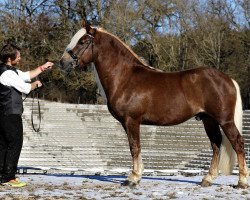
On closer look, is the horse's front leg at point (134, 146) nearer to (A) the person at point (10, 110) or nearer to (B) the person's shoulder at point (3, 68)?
(A) the person at point (10, 110)

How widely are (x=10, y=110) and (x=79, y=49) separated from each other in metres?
1.20

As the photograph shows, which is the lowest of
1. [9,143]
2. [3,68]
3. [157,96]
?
[9,143]

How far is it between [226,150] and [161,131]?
3.70 meters

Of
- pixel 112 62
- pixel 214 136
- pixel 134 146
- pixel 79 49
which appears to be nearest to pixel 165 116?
pixel 134 146

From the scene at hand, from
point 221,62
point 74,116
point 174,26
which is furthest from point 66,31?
point 74,116

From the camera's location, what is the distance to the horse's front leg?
20.9 feet

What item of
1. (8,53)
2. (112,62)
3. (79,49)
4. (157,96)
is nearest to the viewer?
(8,53)

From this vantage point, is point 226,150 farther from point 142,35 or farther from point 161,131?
point 142,35

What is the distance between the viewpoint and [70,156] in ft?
32.0

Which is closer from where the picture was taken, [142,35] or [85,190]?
[85,190]

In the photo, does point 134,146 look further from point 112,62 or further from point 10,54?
point 10,54

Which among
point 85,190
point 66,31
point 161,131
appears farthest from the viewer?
point 66,31

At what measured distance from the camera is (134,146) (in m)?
6.47

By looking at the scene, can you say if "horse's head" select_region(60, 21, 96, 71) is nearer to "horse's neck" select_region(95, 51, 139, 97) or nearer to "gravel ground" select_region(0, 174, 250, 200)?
"horse's neck" select_region(95, 51, 139, 97)
